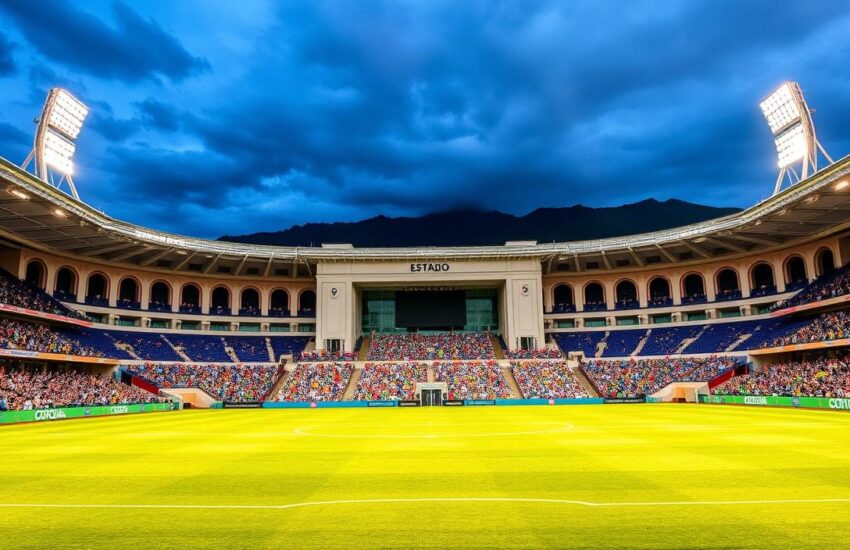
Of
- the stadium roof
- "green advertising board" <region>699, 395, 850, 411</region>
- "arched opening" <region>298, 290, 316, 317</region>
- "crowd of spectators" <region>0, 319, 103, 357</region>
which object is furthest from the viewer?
"arched opening" <region>298, 290, 316, 317</region>

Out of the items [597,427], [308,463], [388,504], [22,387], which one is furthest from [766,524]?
[22,387]

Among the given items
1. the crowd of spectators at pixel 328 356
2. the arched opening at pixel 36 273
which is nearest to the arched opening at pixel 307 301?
the crowd of spectators at pixel 328 356

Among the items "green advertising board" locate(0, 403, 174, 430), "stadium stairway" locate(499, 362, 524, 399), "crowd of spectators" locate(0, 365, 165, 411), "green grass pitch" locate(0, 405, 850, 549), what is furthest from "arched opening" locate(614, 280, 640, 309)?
"green advertising board" locate(0, 403, 174, 430)

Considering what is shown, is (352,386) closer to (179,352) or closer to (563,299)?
(179,352)

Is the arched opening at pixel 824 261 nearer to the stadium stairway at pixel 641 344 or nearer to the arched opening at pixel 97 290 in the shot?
the stadium stairway at pixel 641 344

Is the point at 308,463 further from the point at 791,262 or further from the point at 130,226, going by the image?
the point at 791,262

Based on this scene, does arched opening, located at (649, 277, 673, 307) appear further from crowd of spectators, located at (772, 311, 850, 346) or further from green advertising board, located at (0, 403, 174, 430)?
green advertising board, located at (0, 403, 174, 430)

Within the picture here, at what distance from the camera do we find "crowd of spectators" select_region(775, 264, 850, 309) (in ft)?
168

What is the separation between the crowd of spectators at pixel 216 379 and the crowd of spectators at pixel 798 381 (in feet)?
160

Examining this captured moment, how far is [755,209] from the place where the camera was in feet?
177

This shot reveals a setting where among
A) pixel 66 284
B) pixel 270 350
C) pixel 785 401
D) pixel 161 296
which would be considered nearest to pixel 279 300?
pixel 270 350

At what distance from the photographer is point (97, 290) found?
231ft

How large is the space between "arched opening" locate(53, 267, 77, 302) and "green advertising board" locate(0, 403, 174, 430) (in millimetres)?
23099

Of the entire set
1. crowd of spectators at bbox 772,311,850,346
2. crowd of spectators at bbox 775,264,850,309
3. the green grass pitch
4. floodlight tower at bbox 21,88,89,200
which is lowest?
the green grass pitch
